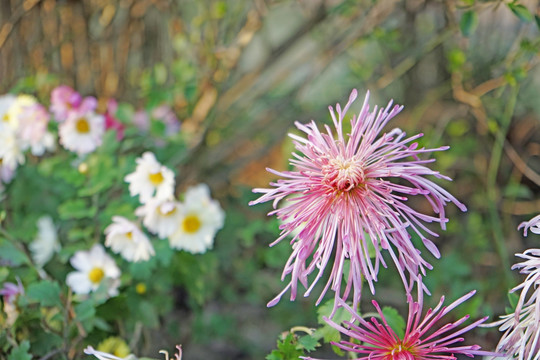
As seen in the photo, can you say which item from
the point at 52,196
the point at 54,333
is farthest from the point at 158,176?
the point at 52,196

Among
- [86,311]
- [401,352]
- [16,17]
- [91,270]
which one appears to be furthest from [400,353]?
[16,17]

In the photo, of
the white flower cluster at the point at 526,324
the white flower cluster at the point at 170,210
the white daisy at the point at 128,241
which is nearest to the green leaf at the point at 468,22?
the white flower cluster at the point at 526,324

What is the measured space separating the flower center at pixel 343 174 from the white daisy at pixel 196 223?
0.56 m

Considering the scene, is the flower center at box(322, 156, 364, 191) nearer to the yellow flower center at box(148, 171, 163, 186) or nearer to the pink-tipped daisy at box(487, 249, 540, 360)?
the pink-tipped daisy at box(487, 249, 540, 360)

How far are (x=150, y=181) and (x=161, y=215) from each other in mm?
81

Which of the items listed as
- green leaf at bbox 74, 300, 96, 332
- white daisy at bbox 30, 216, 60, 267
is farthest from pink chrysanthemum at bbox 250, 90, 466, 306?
white daisy at bbox 30, 216, 60, 267

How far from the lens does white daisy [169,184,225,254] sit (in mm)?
1274

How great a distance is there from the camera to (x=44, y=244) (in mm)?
1414

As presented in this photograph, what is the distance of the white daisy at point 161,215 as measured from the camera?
1.17m

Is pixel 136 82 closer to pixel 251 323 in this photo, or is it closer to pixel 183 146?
pixel 183 146

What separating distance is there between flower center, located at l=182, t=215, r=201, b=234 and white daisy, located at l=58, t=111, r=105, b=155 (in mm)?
267

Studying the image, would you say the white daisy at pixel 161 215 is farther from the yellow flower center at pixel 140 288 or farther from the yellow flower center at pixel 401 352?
the yellow flower center at pixel 401 352

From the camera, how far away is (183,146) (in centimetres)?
159

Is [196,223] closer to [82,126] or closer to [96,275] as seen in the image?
[96,275]
